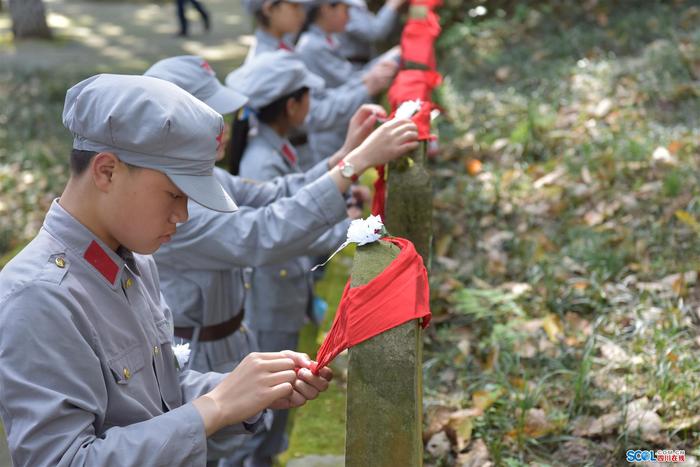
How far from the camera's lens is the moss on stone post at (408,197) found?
2836 mm

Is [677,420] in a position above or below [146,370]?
below

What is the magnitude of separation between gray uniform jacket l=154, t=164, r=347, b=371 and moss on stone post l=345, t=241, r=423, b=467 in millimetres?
1010

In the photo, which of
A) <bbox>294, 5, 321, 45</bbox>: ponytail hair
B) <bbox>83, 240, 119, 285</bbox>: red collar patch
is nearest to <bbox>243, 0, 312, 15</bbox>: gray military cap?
<bbox>294, 5, 321, 45</bbox>: ponytail hair

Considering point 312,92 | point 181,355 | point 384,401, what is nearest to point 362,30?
point 312,92

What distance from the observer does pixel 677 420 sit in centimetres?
318

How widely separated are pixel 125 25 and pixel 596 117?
11047 mm

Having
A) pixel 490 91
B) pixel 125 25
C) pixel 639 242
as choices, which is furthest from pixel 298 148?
pixel 125 25

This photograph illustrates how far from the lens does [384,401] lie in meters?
1.75

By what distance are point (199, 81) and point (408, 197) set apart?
95 centimetres

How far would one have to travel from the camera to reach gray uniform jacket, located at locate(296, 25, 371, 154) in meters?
5.85

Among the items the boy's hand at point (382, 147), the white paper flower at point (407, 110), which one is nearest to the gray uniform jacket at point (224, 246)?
the boy's hand at point (382, 147)

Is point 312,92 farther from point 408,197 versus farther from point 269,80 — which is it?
point 408,197

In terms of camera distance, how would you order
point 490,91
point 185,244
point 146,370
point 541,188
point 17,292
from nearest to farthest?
1. point 17,292
2. point 146,370
3. point 185,244
4. point 541,188
5. point 490,91

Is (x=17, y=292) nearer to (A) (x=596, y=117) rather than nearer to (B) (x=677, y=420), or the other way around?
(B) (x=677, y=420)
